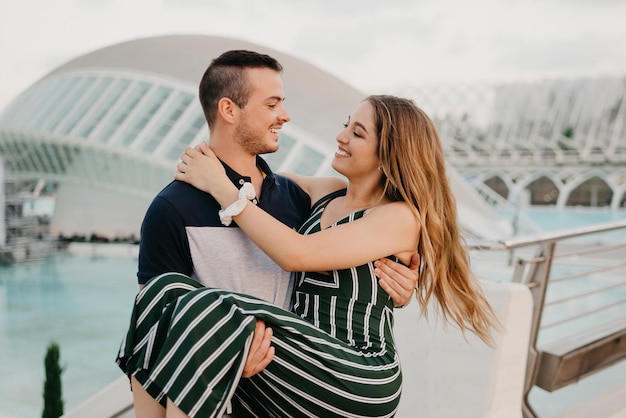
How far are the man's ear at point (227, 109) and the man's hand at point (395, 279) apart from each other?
599mm

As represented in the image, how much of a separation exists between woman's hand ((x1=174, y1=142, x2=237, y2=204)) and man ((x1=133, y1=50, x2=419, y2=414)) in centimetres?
4

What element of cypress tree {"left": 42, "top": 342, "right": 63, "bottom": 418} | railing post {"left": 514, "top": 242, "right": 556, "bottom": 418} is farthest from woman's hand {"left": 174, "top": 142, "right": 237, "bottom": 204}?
cypress tree {"left": 42, "top": 342, "right": 63, "bottom": 418}

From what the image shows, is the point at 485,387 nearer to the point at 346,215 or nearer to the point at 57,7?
the point at 346,215

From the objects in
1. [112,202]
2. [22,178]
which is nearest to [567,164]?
[112,202]

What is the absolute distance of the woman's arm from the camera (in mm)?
1537

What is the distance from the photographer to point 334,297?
165 cm

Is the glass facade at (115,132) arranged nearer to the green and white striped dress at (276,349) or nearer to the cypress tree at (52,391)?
the cypress tree at (52,391)

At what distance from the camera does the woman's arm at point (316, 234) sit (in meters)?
1.54

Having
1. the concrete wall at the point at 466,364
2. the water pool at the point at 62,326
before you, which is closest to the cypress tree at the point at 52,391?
the water pool at the point at 62,326

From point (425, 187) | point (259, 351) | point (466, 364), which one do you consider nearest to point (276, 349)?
point (259, 351)

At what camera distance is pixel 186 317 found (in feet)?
4.28

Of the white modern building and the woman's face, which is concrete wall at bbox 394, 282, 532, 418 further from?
A: the white modern building

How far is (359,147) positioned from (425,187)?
0.22m

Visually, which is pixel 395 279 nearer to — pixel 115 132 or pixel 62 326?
pixel 62 326
